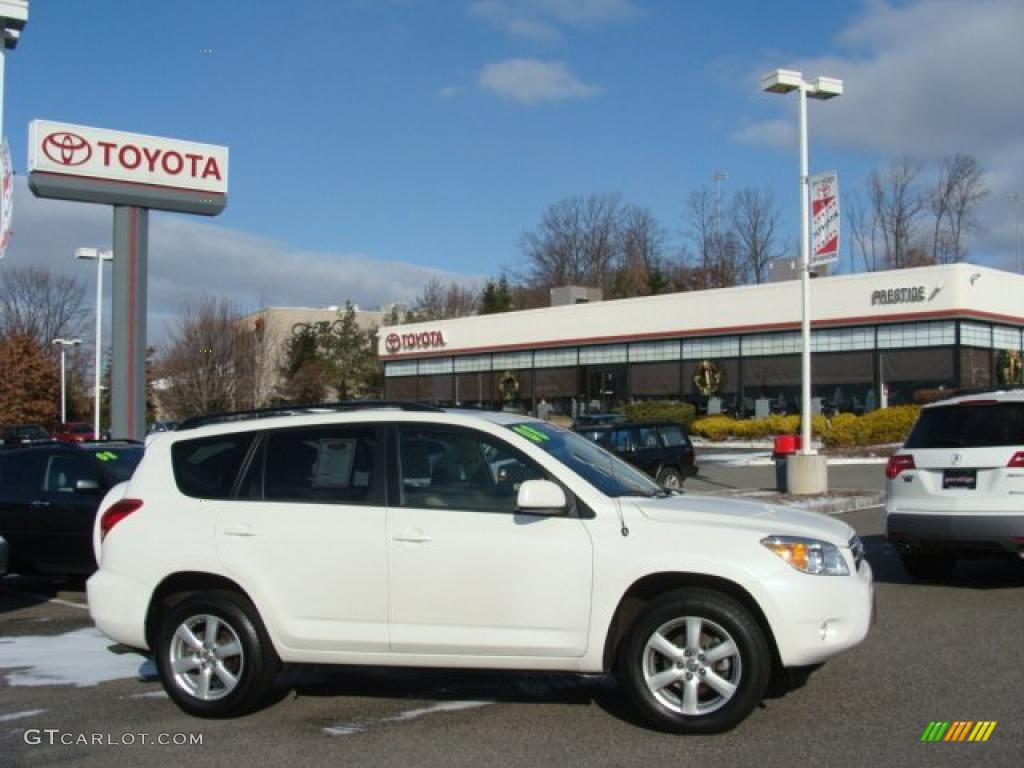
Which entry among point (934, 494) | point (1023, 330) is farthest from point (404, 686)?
point (1023, 330)

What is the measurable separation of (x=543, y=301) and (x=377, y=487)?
83232mm

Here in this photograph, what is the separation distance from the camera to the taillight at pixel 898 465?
10.4 metres

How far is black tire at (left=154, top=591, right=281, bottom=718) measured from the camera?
6.33 meters

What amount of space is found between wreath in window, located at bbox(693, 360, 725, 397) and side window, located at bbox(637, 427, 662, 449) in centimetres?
2413

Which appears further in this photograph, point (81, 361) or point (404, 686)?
point (81, 361)

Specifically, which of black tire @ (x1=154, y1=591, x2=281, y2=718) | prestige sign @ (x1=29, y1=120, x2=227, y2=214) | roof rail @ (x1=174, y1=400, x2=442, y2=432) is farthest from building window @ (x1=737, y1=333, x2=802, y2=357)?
black tire @ (x1=154, y1=591, x2=281, y2=718)

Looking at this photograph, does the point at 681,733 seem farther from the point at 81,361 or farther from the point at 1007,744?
the point at 81,361

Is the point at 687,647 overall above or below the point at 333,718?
above

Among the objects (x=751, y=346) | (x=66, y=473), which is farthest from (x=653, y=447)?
(x=751, y=346)

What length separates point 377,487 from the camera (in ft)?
20.8

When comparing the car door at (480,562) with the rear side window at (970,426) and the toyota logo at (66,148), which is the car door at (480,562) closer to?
the rear side window at (970,426)

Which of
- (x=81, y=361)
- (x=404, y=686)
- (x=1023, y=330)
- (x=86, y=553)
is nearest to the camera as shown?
(x=404, y=686)

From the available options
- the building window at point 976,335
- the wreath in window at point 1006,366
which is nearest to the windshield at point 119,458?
the building window at point 976,335

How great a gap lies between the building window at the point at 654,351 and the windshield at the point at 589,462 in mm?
41968
